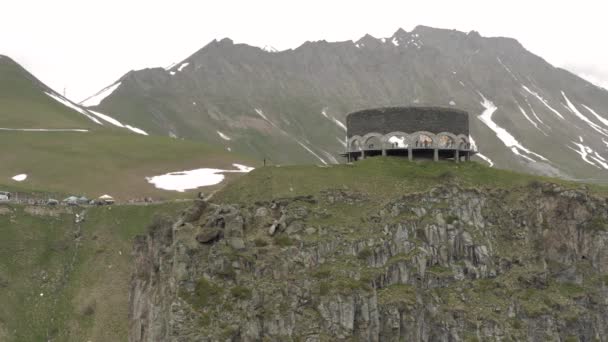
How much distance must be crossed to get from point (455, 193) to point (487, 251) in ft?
19.0

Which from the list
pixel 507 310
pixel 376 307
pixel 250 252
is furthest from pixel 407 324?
pixel 250 252

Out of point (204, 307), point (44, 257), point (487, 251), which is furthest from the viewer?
point (44, 257)

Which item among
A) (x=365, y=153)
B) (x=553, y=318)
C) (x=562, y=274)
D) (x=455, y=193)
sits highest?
(x=365, y=153)

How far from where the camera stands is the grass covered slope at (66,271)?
211ft

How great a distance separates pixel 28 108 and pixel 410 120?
135 m

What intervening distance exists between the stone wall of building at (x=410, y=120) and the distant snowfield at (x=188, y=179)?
174 feet

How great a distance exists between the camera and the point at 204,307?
44344 mm

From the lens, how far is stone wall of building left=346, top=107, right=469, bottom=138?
65125mm

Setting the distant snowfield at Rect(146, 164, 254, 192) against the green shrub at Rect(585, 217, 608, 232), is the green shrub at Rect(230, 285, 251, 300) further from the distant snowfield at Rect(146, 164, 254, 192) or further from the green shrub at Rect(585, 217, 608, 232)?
the distant snowfield at Rect(146, 164, 254, 192)

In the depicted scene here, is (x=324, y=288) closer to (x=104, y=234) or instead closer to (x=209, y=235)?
(x=209, y=235)

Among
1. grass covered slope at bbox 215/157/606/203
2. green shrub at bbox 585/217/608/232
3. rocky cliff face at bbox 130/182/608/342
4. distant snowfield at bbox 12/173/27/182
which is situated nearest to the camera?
rocky cliff face at bbox 130/182/608/342

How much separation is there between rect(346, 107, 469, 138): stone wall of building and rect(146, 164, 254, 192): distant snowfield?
5301 cm

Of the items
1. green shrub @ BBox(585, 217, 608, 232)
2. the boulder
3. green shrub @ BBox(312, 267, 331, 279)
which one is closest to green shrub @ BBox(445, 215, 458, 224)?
green shrub @ BBox(585, 217, 608, 232)

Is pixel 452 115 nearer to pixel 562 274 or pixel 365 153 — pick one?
pixel 365 153
